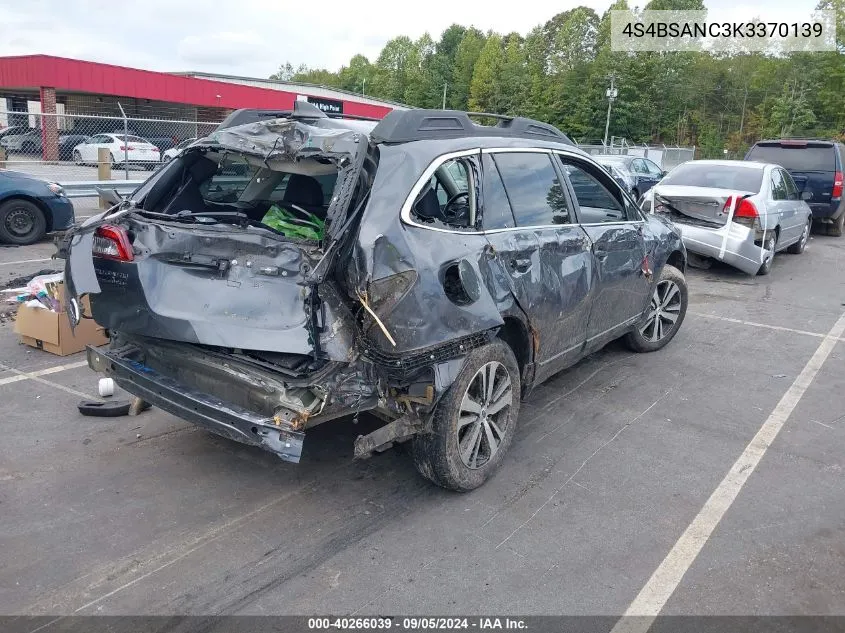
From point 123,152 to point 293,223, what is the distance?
16.0 m

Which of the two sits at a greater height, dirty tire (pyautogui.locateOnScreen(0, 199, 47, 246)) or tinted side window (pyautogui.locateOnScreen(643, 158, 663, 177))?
tinted side window (pyautogui.locateOnScreen(643, 158, 663, 177))

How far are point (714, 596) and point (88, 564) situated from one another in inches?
109

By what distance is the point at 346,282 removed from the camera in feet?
10.5

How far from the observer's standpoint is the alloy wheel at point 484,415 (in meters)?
3.72

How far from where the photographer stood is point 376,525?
349 centimetres

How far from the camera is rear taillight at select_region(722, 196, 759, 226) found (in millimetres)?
9375

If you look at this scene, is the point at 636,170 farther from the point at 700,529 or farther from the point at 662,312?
the point at 700,529

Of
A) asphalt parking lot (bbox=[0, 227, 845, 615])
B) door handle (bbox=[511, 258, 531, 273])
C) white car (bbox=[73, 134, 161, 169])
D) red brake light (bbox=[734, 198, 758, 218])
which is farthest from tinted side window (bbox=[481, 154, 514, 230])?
white car (bbox=[73, 134, 161, 169])

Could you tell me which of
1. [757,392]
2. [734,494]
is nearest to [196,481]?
[734,494]

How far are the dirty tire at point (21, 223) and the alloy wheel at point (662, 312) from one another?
8.80 meters

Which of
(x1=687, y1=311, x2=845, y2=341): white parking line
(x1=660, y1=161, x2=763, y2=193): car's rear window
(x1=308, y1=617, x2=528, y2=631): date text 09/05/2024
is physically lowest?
(x1=308, y1=617, x2=528, y2=631): date text 09/05/2024

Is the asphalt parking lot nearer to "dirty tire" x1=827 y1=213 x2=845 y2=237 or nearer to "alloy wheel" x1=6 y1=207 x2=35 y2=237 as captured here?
"alloy wheel" x1=6 y1=207 x2=35 y2=237

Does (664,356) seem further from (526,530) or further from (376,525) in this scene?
(376,525)

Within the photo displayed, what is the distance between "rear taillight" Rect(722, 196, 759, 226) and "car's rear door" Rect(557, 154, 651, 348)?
445cm
